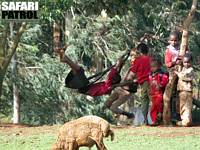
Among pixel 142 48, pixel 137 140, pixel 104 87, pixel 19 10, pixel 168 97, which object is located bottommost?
pixel 137 140

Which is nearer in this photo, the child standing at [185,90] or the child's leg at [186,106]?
the child standing at [185,90]

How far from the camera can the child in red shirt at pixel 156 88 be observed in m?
14.0

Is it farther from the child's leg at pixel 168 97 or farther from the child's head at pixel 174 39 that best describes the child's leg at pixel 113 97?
the child's head at pixel 174 39

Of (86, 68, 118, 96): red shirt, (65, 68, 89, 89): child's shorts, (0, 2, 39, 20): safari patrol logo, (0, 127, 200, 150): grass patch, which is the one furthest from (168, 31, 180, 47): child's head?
(0, 2, 39, 20): safari patrol logo

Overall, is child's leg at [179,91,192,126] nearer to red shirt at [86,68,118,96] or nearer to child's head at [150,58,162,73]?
child's head at [150,58,162,73]

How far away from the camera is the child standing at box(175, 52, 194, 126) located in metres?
13.7

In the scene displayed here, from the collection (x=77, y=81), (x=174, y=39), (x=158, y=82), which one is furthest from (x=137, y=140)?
(x=77, y=81)

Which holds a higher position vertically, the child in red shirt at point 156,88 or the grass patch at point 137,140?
the child in red shirt at point 156,88

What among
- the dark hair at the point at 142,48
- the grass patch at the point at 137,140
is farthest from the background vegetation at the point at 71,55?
the grass patch at the point at 137,140

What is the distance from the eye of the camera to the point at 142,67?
14.0 meters

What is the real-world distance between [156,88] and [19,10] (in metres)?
3.31

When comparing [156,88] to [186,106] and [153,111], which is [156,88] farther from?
[186,106]

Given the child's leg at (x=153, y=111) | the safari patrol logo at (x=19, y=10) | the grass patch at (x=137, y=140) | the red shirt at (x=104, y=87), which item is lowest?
the grass patch at (x=137, y=140)

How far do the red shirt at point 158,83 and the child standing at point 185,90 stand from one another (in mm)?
356
